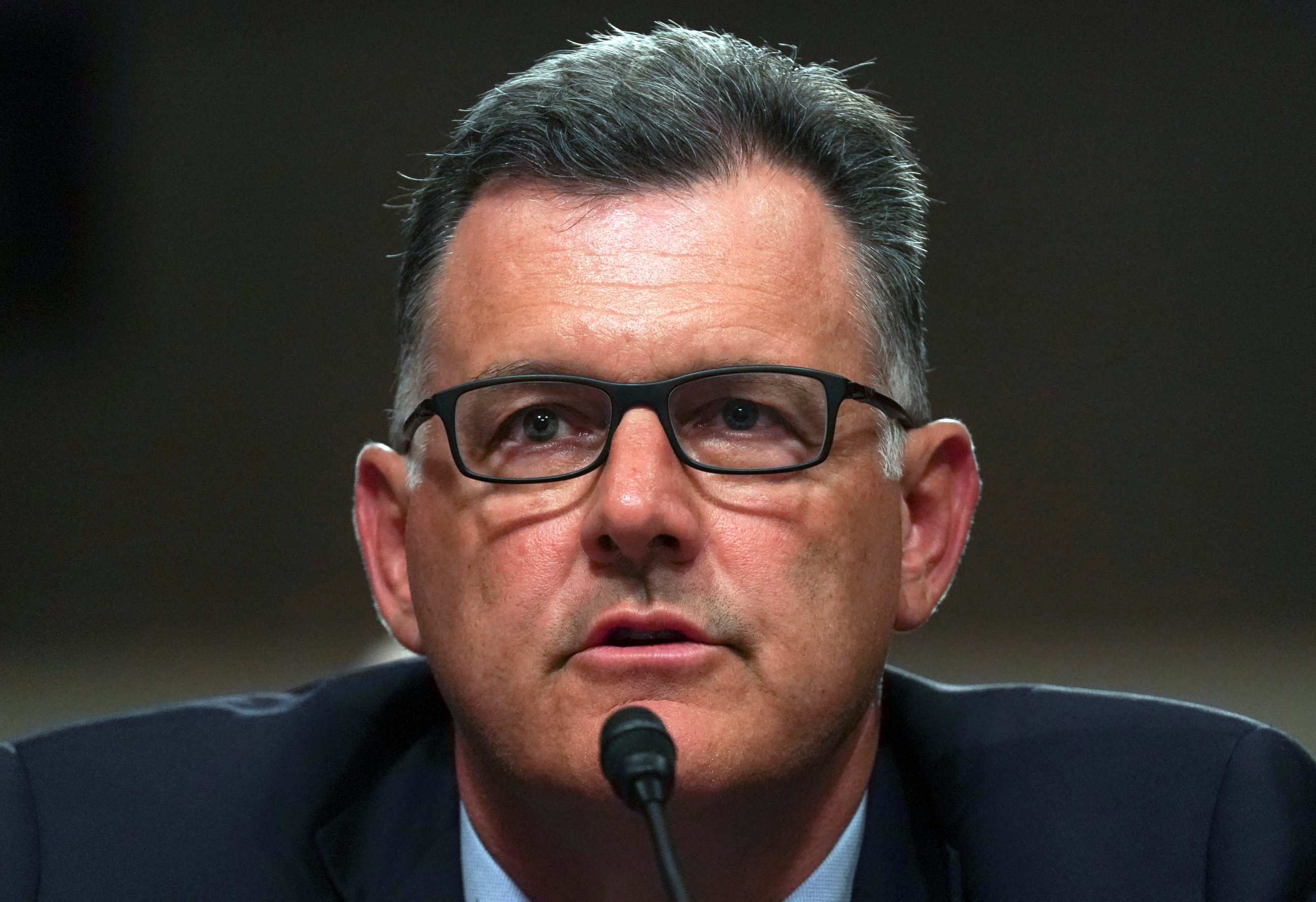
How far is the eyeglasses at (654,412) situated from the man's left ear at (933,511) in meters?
0.22

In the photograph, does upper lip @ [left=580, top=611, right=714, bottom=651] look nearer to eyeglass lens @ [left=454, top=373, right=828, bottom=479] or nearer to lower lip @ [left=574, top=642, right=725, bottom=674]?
lower lip @ [left=574, top=642, right=725, bottom=674]

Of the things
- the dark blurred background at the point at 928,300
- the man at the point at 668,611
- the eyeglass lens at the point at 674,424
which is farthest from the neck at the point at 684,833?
the dark blurred background at the point at 928,300

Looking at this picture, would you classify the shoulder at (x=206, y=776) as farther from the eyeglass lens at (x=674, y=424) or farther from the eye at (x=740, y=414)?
the eye at (x=740, y=414)

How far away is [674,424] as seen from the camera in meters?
1.57

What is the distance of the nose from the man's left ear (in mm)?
416

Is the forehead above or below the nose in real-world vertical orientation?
above

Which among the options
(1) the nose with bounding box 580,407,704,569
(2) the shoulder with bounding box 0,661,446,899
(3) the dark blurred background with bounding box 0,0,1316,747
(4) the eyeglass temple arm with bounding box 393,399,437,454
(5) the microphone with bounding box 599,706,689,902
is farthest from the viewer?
(3) the dark blurred background with bounding box 0,0,1316,747

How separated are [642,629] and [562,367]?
326 millimetres

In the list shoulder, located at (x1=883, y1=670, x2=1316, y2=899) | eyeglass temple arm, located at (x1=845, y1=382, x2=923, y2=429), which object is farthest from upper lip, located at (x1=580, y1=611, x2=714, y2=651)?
shoulder, located at (x1=883, y1=670, x2=1316, y2=899)

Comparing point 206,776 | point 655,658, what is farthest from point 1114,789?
point 206,776

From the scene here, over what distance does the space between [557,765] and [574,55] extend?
979mm

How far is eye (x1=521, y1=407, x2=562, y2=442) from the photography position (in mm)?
1617

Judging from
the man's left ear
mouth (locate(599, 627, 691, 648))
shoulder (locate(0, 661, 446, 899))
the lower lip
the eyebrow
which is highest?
the eyebrow

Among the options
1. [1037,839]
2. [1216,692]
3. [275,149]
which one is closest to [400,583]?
[1037,839]
